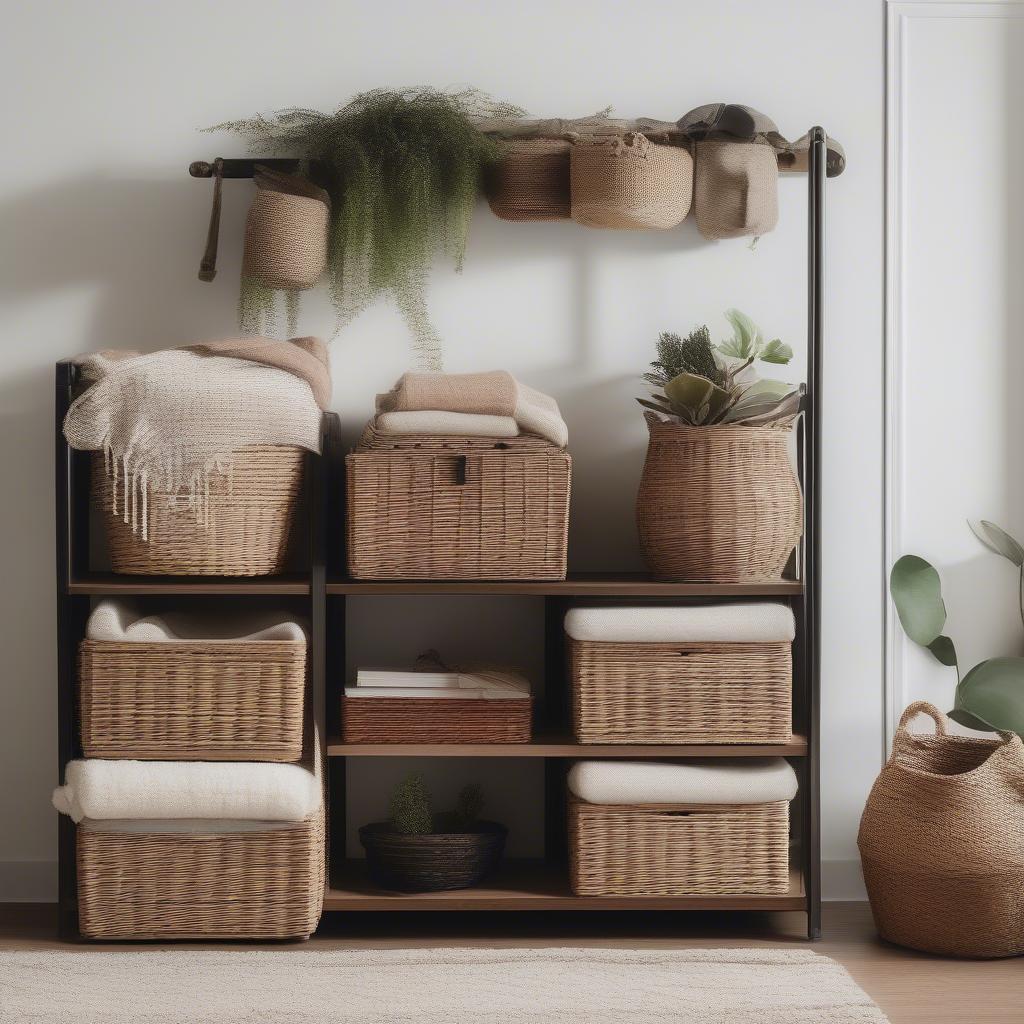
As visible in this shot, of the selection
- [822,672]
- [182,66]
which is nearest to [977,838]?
[822,672]

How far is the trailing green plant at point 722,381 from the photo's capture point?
83.3 inches

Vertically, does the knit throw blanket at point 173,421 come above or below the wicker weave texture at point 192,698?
above

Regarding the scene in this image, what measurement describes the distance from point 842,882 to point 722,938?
16.3 inches

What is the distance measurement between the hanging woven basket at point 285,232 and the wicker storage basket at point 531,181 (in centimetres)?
36

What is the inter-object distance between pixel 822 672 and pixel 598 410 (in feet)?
2.46

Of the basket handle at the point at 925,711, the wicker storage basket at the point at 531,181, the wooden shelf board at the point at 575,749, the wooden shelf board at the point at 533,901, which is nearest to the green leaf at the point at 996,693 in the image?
the basket handle at the point at 925,711

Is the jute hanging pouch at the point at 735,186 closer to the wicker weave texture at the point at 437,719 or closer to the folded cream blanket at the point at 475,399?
the folded cream blanket at the point at 475,399

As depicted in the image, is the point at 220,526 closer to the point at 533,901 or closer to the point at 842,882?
the point at 533,901

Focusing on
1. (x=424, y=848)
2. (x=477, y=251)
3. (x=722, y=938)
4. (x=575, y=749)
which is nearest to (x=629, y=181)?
(x=477, y=251)

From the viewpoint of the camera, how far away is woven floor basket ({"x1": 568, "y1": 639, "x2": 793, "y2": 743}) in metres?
2.10

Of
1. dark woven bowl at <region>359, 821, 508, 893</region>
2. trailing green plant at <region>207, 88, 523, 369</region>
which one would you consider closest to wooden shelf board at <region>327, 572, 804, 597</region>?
dark woven bowl at <region>359, 821, 508, 893</region>

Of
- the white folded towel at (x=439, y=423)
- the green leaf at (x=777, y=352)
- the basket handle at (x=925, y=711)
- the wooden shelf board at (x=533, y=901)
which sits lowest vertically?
the wooden shelf board at (x=533, y=901)

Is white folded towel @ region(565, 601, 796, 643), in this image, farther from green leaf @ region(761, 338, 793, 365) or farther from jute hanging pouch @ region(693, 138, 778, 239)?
jute hanging pouch @ region(693, 138, 778, 239)

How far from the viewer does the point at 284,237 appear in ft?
7.32
